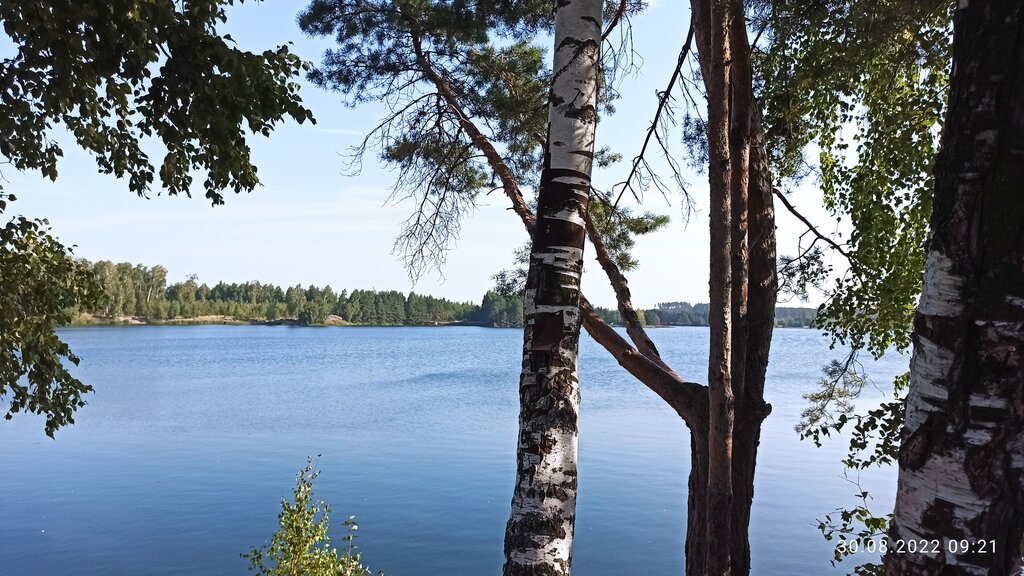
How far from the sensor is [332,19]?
6160mm

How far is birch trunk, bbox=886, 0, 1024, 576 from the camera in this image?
1.78 meters

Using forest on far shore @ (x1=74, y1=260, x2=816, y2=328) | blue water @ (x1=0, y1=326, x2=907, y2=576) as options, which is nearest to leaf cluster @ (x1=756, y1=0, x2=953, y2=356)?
blue water @ (x1=0, y1=326, x2=907, y2=576)

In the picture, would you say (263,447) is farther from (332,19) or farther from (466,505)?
(332,19)

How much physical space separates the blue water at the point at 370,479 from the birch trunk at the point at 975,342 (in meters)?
9.25

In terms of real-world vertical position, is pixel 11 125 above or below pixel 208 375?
above

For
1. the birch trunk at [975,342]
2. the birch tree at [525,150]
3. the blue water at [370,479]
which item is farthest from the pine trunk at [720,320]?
the blue water at [370,479]

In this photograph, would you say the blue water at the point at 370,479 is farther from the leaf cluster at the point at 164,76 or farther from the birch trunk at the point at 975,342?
the birch trunk at the point at 975,342

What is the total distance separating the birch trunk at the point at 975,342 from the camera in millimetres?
1783

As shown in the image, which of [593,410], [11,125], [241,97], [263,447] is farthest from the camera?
[593,410]

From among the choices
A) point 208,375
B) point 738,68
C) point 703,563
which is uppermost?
point 738,68

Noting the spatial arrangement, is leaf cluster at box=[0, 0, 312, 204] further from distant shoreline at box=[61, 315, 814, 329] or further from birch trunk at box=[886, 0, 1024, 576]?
distant shoreline at box=[61, 315, 814, 329]

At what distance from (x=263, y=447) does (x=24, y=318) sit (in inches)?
591

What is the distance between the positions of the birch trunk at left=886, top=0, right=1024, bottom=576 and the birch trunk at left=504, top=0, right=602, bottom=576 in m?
1.25

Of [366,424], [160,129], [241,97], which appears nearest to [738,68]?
[241,97]
